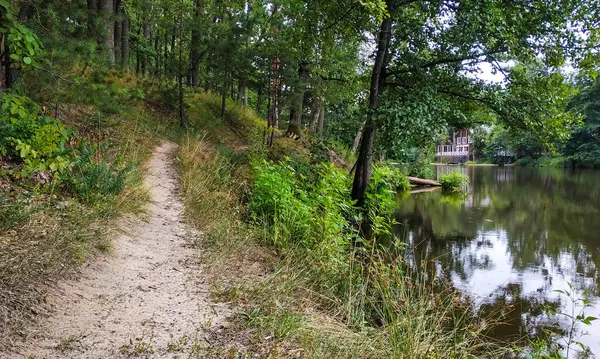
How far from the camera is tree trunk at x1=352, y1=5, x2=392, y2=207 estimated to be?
8.99 m

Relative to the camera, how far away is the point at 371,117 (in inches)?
344

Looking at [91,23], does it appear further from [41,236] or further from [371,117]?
[371,117]

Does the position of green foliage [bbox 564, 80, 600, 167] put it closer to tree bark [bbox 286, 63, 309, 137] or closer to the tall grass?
tree bark [bbox 286, 63, 309, 137]

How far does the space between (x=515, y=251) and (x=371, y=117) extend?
450 centimetres

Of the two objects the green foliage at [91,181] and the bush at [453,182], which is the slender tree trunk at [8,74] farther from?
the bush at [453,182]

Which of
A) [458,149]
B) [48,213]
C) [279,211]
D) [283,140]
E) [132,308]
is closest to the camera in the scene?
[132,308]

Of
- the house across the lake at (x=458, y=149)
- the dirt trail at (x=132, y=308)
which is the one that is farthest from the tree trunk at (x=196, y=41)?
the house across the lake at (x=458, y=149)

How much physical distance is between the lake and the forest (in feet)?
2.21

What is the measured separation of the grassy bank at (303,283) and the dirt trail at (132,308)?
21cm

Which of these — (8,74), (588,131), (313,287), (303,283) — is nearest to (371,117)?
(313,287)

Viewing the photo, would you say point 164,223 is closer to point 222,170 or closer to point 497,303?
point 222,170

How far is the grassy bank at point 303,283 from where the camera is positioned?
2688 mm

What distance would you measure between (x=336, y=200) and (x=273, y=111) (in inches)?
201

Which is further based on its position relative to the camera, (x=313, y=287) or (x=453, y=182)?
(x=453, y=182)
